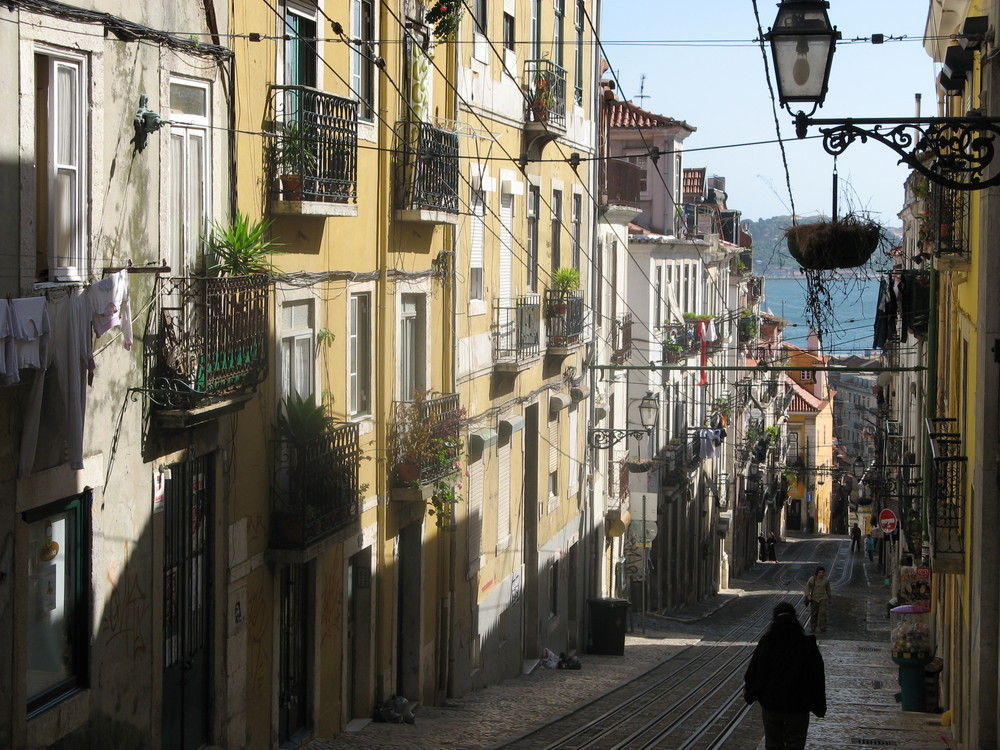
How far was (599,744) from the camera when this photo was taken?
14.3 m

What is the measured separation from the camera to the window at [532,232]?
72.7 feet

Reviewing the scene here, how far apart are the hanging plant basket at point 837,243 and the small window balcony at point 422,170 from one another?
4896 mm

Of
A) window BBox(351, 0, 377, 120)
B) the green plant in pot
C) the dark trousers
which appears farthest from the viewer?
window BBox(351, 0, 377, 120)

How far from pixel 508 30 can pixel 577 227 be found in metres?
5.67

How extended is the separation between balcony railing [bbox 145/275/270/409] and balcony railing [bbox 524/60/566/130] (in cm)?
1145

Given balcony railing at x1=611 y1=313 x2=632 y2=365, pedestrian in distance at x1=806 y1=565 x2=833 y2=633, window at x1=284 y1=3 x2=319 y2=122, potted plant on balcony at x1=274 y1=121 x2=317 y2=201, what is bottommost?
pedestrian in distance at x1=806 y1=565 x2=833 y2=633

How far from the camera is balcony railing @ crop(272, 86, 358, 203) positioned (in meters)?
11.7

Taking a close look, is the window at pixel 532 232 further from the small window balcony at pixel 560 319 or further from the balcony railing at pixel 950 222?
the balcony railing at pixel 950 222

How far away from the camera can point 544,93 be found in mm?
21250

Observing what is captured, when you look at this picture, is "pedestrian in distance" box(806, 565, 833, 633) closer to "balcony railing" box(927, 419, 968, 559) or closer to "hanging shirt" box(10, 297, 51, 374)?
"balcony railing" box(927, 419, 968, 559)

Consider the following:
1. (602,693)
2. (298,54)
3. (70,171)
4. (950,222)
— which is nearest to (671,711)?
(602,693)

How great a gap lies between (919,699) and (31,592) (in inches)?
471

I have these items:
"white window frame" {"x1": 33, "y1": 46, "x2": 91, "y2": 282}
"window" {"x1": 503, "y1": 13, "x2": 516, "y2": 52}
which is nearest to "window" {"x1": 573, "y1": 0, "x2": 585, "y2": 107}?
"window" {"x1": 503, "y1": 13, "x2": 516, "y2": 52}

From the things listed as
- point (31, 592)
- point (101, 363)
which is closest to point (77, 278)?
point (101, 363)
